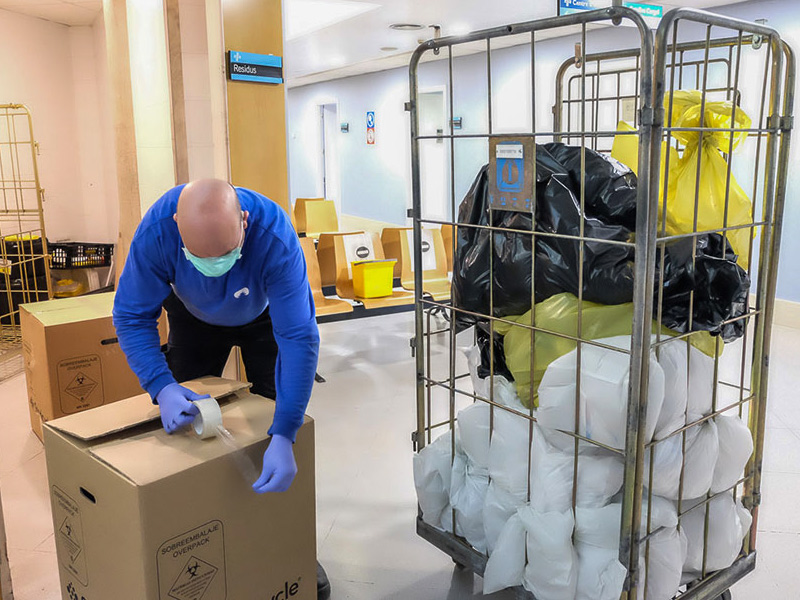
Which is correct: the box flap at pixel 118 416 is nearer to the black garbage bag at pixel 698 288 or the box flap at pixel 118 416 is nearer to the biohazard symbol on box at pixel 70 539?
the biohazard symbol on box at pixel 70 539

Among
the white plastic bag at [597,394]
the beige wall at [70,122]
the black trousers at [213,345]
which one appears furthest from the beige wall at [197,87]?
the beige wall at [70,122]

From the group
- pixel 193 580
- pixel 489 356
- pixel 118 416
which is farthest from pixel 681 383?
pixel 118 416

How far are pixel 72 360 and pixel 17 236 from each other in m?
3.59

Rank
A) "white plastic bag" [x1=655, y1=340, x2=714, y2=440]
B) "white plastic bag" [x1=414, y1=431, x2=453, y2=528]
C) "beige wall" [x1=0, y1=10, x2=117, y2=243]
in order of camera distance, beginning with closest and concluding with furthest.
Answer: "white plastic bag" [x1=655, y1=340, x2=714, y2=440] → "white plastic bag" [x1=414, y1=431, x2=453, y2=528] → "beige wall" [x1=0, y1=10, x2=117, y2=243]

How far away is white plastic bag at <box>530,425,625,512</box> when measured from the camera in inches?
68.0

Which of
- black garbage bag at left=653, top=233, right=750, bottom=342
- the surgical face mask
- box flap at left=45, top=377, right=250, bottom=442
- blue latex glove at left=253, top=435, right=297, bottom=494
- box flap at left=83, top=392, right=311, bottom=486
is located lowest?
blue latex glove at left=253, top=435, right=297, bottom=494

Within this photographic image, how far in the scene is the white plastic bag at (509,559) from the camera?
5.98ft

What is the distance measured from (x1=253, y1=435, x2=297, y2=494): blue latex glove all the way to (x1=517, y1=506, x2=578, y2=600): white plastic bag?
2.12 ft

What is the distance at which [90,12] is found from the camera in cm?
653

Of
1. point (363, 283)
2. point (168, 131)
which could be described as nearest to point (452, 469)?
point (168, 131)

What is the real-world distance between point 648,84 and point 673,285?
487 mm

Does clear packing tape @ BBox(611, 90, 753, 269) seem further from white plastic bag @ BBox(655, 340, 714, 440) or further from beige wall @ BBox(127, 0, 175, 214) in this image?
beige wall @ BBox(127, 0, 175, 214)

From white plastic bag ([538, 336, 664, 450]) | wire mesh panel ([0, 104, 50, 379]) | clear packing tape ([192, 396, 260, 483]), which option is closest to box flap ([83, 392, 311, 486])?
clear packing tape ([192, 396, 260, 483])

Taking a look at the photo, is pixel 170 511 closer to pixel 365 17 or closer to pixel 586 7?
pixel 586 7
